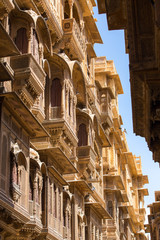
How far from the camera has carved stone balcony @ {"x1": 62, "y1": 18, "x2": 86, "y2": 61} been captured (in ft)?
79.0

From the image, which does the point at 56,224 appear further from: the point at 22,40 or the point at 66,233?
the point at 22,40

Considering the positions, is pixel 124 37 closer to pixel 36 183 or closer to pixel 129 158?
pixel 36 183

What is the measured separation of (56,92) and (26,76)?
200 inches

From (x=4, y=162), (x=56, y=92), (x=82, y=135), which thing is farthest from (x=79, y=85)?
(x=4, y=162)

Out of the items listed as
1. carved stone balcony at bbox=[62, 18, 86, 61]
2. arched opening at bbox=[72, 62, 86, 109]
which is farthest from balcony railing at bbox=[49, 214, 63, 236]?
carved stone balcony at bbox=[62, 18, 86, 61]

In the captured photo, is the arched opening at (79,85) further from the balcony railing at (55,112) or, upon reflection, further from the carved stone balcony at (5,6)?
the carved stone balcony at (5,6)

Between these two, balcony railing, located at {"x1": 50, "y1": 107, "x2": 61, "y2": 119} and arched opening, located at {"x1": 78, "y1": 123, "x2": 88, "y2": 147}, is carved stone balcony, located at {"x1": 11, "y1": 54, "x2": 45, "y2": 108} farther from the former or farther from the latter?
arched opening, located at {"x1": 78, "y1": 123, "x2": 88, "y2": 147}

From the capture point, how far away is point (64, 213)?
21.3 meters

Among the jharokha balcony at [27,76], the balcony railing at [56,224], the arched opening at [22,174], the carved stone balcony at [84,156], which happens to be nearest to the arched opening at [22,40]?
the jharokha balcony at [27,76]

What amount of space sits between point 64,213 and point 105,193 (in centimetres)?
1376

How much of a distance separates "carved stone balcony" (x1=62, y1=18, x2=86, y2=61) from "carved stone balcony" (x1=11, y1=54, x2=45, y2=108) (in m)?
6.93

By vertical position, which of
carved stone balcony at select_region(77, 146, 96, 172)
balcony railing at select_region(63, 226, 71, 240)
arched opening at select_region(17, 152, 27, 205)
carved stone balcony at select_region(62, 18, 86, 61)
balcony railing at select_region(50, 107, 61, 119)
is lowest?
balcony railing at select_region(63, 226, 71, 240)

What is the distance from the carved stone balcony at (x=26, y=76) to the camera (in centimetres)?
1658

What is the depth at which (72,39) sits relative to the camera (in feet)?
79.7
